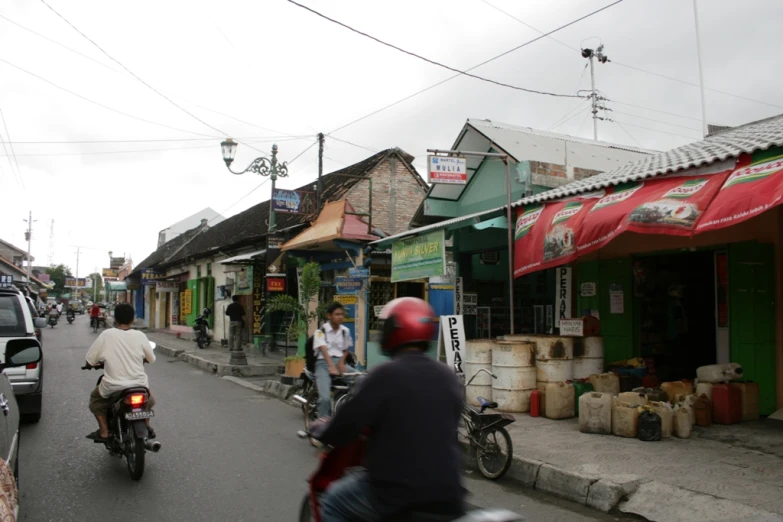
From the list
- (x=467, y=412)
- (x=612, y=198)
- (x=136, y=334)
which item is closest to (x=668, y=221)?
(x=612, y=198)

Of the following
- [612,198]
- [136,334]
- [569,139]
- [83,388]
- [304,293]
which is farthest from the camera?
[569,139]

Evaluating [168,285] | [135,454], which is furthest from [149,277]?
[135,454]

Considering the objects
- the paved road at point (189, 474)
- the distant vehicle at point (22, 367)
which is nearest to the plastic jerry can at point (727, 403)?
the paved road at point (189, 474)

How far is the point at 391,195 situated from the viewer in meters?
21.2

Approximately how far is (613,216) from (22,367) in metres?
7.72

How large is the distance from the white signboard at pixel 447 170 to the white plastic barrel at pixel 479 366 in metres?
3.45

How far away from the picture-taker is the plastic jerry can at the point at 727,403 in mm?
7699

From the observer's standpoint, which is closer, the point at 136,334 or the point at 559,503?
the point at 559,503

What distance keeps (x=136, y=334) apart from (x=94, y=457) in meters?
1.60

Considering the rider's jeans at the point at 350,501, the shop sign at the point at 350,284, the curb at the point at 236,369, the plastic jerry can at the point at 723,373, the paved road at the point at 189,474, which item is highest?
the shop sign at the point at 350,284

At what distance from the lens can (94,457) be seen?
670cm

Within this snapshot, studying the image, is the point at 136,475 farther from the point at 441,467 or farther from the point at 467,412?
the point at 441,467

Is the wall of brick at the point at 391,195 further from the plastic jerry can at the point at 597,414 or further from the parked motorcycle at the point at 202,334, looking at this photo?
the plastic jerry can at the point at 597,414

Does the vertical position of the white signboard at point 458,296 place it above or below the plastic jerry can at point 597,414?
above
